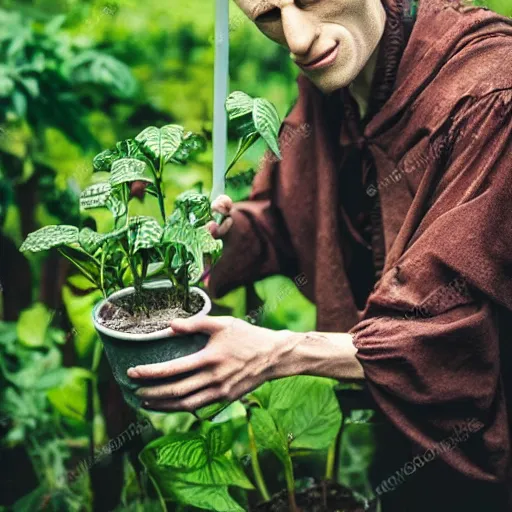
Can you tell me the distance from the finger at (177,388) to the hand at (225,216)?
14.8 inches

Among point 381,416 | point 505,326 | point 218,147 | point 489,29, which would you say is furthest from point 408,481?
point 489,29

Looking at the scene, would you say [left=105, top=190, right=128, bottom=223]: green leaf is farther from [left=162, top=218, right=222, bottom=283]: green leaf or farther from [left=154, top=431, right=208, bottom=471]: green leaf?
[left=154, top=431, right=208, bottom=471]: green leaf

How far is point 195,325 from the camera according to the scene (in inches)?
60.4

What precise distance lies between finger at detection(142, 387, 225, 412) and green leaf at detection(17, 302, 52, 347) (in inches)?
36.6

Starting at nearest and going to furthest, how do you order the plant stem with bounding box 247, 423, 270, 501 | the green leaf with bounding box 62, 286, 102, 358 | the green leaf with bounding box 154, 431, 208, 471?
1. the green leaf with bounding box 154, 431, 208, 471
2. the plant stem with bounding box 247, 423, 270, 501
3. the green leaf with bounding box 62, 286, 102, 358

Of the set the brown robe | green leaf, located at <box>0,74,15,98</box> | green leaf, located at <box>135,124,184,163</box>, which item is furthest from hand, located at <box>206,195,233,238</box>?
green leaf, located at <box>0,74,15,98</box>

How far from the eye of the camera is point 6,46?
8.04ft

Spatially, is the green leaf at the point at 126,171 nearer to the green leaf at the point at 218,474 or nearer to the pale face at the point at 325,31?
the pale face at the point at 325,31

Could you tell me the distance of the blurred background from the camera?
7.72 feet

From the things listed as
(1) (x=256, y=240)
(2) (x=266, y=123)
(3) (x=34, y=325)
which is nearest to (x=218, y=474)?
(1) (x=256, y=240)

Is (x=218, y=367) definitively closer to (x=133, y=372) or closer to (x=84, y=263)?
(x=133, y=372)

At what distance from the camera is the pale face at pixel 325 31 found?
1633 mm

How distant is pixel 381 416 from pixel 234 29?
38.1 inches

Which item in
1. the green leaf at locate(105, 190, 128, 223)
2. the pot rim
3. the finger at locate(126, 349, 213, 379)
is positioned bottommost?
the finger at locate(126, 349, 213, 379)
